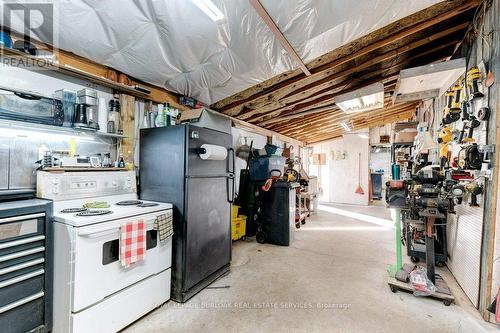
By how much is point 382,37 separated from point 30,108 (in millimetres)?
3528

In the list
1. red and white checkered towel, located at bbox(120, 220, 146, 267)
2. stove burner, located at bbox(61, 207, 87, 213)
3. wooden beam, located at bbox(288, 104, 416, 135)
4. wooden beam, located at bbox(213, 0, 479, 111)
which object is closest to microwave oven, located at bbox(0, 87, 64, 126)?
stove burner, located at bbox(61, 207, 87, 213)

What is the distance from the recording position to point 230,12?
1785 mm

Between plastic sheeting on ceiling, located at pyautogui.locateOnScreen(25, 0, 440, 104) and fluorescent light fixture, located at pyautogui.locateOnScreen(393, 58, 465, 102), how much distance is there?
1.08 metres

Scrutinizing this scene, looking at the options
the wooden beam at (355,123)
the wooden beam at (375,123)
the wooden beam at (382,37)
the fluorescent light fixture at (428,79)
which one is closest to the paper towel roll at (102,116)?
the wooden beam at (382,37)

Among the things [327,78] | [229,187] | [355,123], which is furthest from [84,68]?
[355,123]

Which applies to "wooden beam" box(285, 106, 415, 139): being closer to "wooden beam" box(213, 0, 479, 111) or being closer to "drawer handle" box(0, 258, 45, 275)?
"wooden beam" box(213, 0, 479, 111)

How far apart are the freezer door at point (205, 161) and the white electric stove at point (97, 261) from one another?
496 millimetres

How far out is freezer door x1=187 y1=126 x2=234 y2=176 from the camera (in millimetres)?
2373

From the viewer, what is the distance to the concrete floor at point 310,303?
2004 millimetres

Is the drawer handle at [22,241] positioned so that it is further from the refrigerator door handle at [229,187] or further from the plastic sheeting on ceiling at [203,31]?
the refrigerator door handle at [229,187]

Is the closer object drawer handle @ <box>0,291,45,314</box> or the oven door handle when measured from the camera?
drawer handle @ <box>0,291,45,314</box>

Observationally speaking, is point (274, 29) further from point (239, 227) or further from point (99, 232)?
point (239, 227)

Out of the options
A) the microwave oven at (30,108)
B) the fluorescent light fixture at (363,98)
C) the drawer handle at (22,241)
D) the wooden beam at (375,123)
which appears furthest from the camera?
the wooden beam at (375,123)

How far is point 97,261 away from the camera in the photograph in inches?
67.9
